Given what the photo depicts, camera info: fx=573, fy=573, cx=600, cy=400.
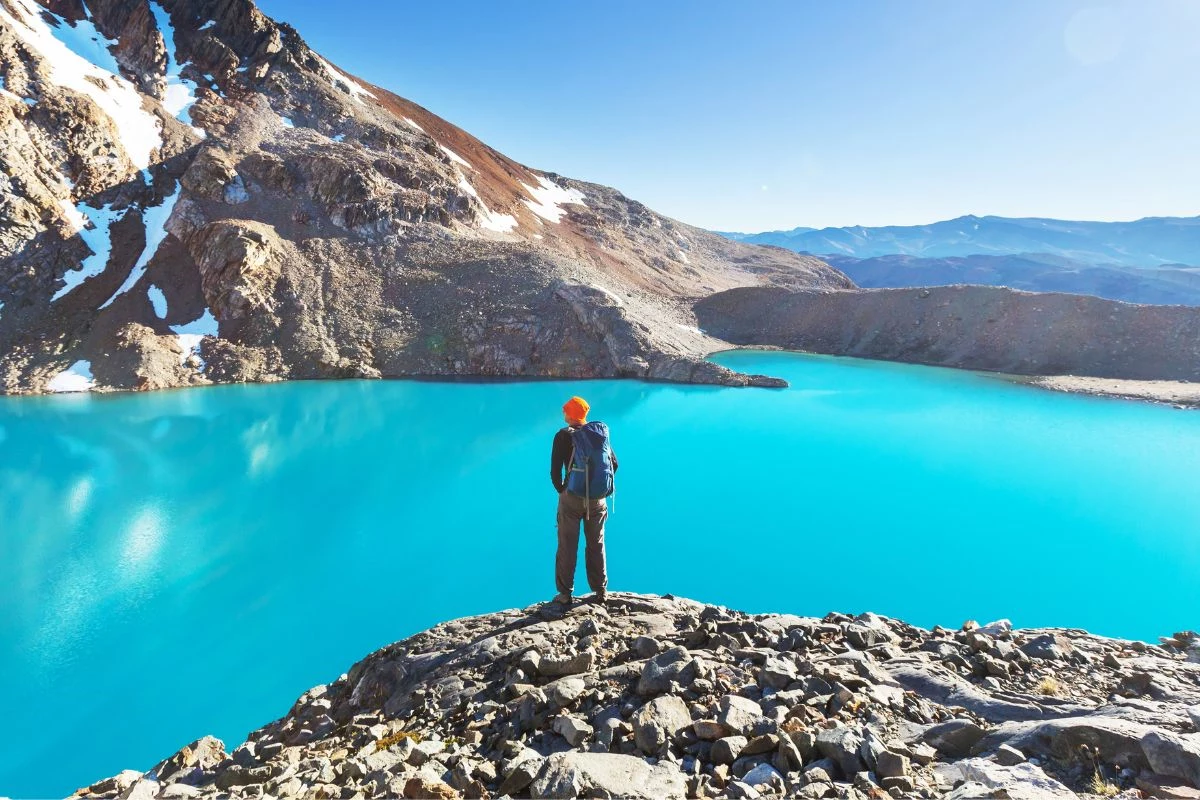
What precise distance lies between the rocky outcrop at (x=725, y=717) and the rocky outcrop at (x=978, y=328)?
105 feet

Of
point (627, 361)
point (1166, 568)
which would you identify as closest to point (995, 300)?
point (627, 361)

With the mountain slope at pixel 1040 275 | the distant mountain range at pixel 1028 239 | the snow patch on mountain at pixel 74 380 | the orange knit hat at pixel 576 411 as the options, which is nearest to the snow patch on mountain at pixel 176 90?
the snow patch on mountain at pixel 74 380

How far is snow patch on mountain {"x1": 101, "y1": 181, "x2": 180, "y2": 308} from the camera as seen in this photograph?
2850 cm

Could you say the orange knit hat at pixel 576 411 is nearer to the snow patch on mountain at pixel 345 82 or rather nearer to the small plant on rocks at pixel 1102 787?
the small plant on rocks at pixel 1102 787

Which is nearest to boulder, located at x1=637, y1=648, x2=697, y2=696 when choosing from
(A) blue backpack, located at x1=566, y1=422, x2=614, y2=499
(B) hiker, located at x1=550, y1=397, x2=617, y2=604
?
(B) hiker, located at x1=550, y1=397, x2=617, y2=604

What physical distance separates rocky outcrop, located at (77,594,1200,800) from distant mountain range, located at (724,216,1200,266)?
139 metres

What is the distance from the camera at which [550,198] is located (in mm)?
63531

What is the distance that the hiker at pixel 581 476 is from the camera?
568cm

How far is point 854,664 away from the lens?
4.49m

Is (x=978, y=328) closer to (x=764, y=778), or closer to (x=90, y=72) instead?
(x=764, y=778)

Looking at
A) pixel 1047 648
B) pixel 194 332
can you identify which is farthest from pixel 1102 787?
pixel 194 332

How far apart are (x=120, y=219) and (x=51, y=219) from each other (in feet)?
9.36

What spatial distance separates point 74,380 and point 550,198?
158 feet

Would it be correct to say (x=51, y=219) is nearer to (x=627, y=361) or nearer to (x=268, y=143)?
(x=268, y=143)
